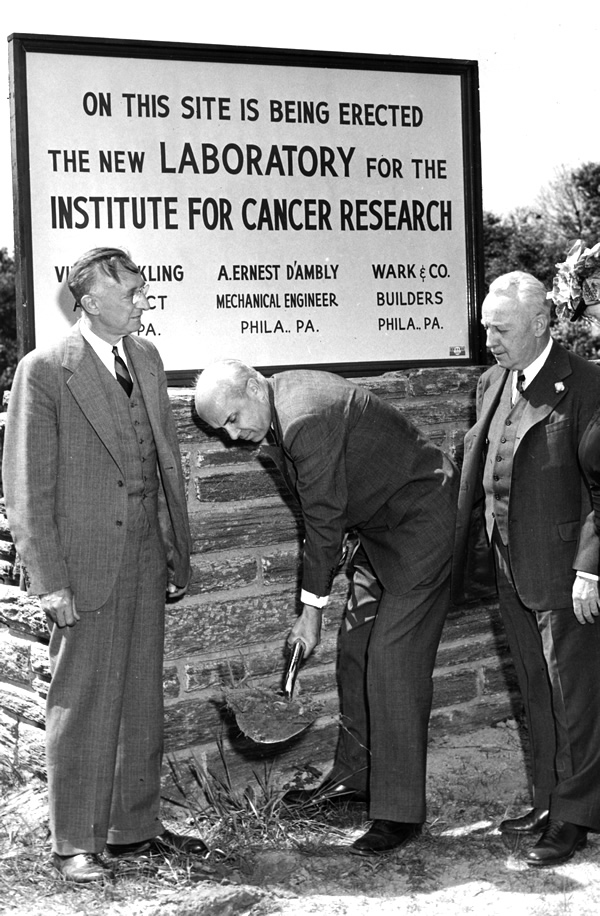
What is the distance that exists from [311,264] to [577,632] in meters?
2.02

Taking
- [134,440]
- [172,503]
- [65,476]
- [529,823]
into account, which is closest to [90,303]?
[134,440]

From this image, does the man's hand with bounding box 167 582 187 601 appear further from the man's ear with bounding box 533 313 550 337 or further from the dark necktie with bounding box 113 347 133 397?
the man's ear with bounding box 533 313 550 337

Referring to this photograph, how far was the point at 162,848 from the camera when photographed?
13.6ft

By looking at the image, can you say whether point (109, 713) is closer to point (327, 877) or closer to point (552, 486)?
point (327, 877)

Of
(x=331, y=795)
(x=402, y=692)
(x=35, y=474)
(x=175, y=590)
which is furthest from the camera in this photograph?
(x=331, y=795)

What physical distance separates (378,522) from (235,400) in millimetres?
764

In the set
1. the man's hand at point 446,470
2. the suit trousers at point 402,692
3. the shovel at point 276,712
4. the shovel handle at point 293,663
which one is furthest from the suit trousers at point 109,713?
the man's hand at point 446,470

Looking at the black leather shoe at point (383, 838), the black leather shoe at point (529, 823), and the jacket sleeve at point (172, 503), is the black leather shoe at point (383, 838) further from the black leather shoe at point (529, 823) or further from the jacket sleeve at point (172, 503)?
the jacket sleeve at point (172, 503)

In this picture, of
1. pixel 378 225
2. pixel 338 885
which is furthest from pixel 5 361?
pixel 338 885

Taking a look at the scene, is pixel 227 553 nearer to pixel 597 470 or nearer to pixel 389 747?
pixel 389 747

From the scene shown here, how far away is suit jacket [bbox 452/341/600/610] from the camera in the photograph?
13.5 feet

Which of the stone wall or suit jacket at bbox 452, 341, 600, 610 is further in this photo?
the stone wall

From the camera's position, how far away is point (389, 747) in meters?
4.28

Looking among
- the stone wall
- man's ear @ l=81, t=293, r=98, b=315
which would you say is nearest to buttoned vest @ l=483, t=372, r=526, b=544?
the stone wall
